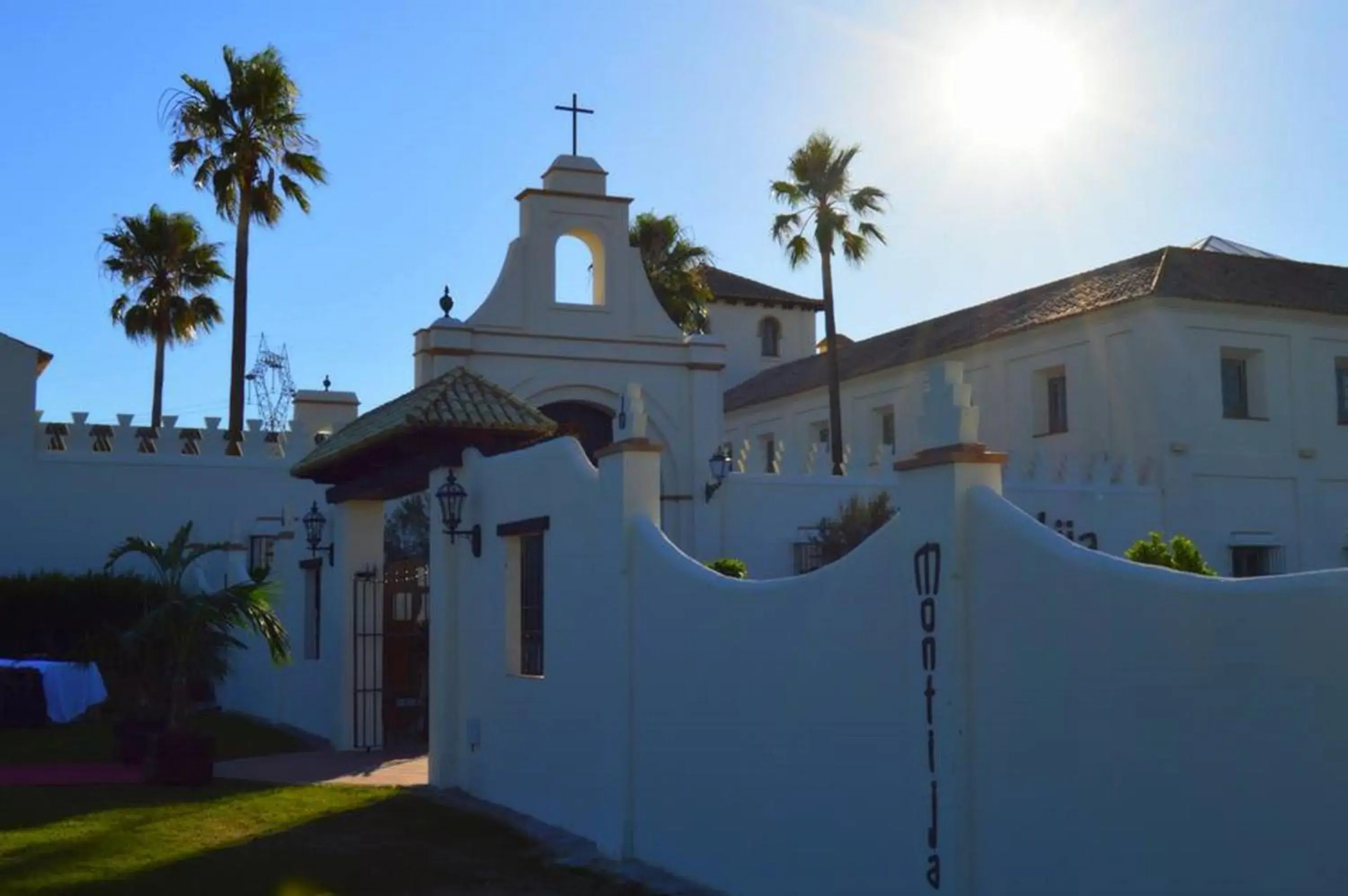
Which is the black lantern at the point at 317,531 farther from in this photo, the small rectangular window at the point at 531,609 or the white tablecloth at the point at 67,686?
the small rectangular window at the point at 531,609

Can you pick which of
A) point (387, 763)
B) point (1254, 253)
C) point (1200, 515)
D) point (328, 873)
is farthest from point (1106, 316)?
point (328, 873)

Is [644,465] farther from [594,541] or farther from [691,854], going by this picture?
[691,854]

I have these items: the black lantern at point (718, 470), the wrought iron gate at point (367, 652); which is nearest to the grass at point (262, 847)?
the wrought iron gate at point (367, 652)

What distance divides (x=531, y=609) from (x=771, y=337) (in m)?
38.9

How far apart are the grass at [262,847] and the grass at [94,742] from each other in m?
3.03

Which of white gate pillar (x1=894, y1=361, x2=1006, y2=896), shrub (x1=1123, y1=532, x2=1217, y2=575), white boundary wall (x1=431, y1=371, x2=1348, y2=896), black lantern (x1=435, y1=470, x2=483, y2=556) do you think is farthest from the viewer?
shrub (x1=1123, y1=532, x2=1217, y2=575)

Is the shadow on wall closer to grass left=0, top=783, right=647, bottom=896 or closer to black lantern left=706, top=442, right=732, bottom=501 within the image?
grass left=0, top=783, right=647, bottom=896

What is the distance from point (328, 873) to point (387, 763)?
259 inches

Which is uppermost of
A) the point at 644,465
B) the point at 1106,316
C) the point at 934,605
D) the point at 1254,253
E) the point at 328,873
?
the point at 1254,253

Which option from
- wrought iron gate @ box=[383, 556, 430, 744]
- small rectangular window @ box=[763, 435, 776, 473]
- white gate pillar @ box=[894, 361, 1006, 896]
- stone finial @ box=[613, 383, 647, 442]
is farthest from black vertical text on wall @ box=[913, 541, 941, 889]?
small rectangular window @ box=[763, 435, 776, 473]

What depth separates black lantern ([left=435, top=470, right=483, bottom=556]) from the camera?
14086 mm

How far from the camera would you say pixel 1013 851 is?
6.34 metres

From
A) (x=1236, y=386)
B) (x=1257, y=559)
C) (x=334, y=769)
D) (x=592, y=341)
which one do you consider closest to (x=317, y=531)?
(x=334, y=769)

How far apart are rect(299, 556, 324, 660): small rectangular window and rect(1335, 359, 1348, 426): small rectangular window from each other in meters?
22.9
